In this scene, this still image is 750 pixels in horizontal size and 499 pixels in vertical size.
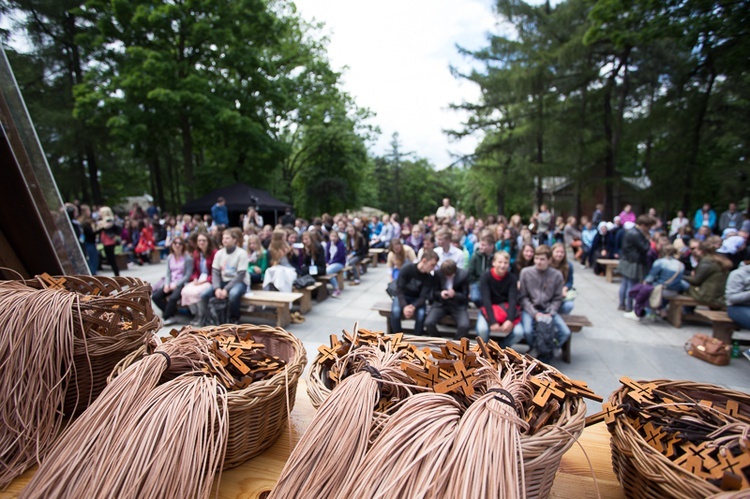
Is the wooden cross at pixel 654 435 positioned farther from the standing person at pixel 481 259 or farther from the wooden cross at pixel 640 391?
the standing person at pixel 481 259

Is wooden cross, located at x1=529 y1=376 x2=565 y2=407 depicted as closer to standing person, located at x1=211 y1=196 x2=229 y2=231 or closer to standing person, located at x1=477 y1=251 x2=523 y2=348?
standing person, located at x1=477 y1=251 x2=523 y2=348

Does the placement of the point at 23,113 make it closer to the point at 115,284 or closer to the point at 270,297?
the point at 115,284

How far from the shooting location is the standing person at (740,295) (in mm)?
4414

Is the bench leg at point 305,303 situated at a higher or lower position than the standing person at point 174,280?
lower

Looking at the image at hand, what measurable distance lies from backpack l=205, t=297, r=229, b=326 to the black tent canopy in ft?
36.8

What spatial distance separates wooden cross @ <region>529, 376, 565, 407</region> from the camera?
0.97 metres

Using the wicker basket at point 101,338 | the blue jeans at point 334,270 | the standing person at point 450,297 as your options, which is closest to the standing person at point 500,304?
the standing person at point 450,297

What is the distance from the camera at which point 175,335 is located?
4.58 feet

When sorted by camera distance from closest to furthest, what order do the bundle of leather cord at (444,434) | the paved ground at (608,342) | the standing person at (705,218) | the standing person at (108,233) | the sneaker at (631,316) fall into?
the bundle of leather cord at (444,434) < the paved ground at (608,342) < the sneaker at (631,316) < the standing person at (108,233) < the standing person at (705,218)

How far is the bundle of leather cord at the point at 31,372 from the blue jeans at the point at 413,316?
13.1 feet

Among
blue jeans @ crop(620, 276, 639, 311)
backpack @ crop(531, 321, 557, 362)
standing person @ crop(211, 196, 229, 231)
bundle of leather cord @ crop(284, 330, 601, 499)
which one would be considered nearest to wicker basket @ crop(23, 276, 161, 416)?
bundle of leather cord @ crop(284, 330, 601, 499)

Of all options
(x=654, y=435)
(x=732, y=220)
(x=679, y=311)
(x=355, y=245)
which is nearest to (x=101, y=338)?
(x=654, y=435)

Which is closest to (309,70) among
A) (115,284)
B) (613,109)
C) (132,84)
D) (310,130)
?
(310,130)

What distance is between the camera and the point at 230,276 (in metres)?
5.86
